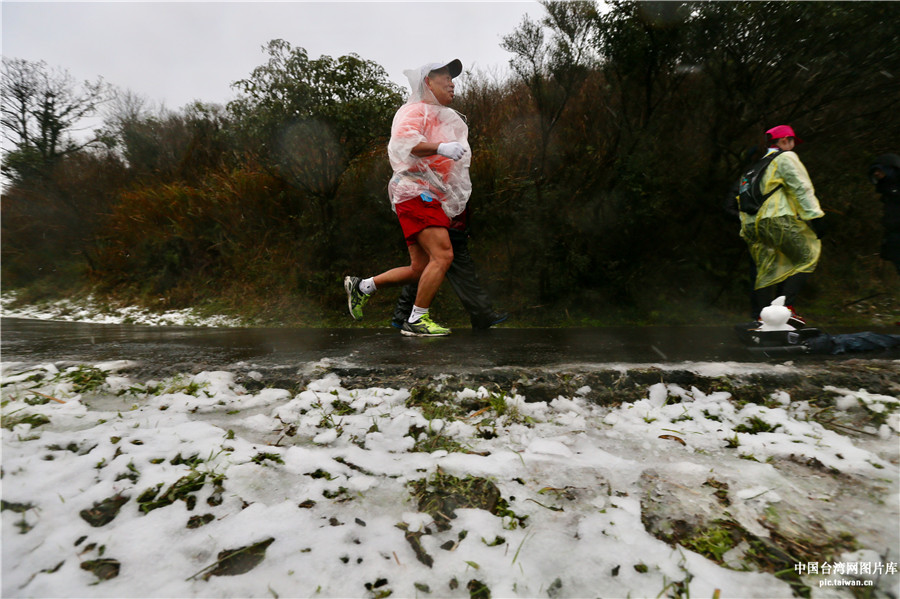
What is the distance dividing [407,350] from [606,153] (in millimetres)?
4263

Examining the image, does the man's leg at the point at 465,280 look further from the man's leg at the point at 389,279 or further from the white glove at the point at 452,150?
the white glove at the point at 452,150

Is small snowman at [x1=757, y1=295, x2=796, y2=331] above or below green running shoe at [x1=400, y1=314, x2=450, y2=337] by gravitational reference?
above

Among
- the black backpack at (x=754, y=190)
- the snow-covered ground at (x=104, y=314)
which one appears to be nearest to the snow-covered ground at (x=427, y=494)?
the black backpack at (x=754, y=190)

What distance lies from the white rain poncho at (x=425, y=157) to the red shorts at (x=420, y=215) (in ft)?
0.17

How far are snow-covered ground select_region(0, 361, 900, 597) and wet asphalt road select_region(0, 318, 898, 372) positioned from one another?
2.23ft

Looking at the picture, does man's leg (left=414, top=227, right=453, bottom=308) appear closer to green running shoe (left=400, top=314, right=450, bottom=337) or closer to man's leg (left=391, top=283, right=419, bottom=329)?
green running shoe (left=400, top=314, right=450, bottom=337)

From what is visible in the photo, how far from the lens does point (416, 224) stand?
12.0ft

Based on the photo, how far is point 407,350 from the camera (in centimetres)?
324

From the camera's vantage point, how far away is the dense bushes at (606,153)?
17.2 feet

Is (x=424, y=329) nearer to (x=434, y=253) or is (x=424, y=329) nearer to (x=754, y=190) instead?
(x=434, y=253)

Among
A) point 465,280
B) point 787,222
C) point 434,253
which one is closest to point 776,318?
point 787,222

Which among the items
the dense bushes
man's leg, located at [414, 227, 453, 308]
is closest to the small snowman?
man's leg, located at [414, 227, 453, 308]

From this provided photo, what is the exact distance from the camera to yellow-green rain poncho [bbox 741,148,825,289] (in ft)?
12.1

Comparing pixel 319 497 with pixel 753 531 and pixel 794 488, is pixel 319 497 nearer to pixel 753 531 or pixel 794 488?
pixel 753 531
